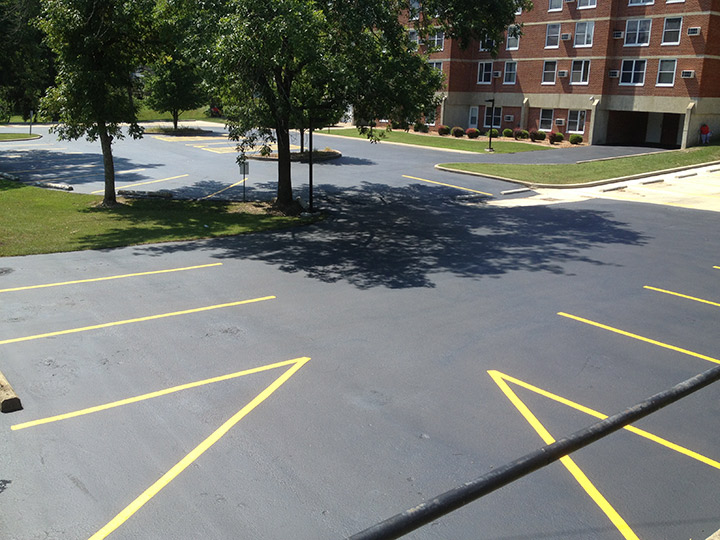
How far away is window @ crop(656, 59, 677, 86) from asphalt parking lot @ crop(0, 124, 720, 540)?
92.3ft

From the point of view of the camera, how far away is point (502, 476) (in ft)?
6.35

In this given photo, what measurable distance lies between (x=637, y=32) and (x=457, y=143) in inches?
553

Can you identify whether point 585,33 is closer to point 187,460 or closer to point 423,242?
point 423,242

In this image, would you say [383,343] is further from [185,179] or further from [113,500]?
[185,179]

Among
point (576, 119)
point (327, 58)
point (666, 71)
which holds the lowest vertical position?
point (576, 119)

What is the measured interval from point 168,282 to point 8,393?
600 centimetres

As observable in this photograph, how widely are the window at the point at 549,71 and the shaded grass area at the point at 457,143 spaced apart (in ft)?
18.9

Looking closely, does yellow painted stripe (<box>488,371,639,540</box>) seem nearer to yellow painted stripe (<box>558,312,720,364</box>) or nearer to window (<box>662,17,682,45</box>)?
yellow painted stripe (<box>558,312,720,364</box>)

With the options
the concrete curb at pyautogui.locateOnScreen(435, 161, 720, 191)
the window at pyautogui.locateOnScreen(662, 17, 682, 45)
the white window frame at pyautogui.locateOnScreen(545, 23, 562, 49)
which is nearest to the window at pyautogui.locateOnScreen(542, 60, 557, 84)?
the white window frame at pyautogui.locateOnScreen(545, 23, 562, 49)

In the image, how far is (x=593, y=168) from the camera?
33719 millimetres

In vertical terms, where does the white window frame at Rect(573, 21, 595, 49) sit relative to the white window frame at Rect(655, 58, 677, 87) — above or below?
above

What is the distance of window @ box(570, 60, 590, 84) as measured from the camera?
45.7 metres

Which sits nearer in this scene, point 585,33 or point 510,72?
point 585,33

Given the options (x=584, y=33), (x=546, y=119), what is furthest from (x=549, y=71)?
(x=584, y=33)
